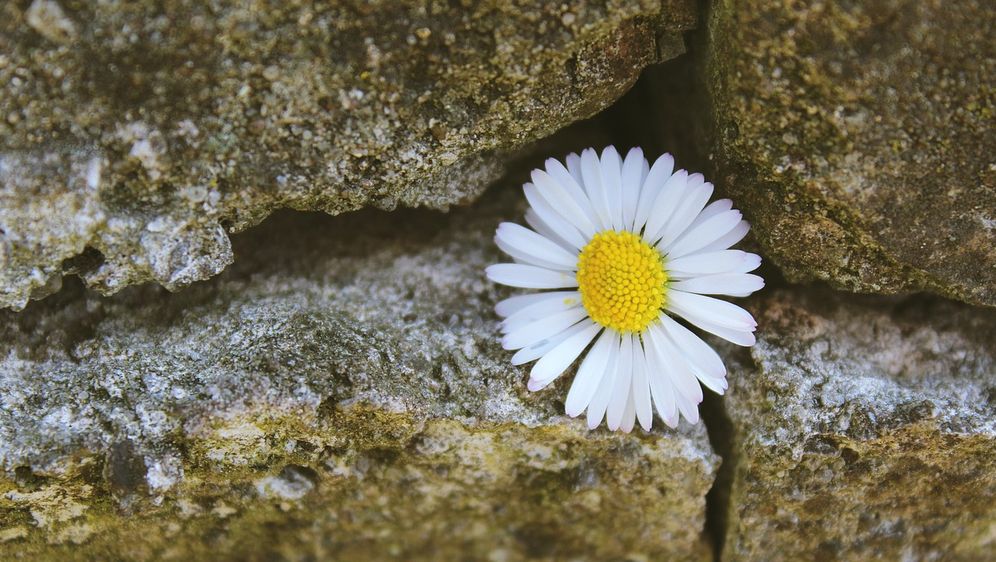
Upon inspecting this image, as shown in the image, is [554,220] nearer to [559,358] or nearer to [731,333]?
[559,358]

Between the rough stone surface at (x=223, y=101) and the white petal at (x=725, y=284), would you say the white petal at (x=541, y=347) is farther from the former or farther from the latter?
the rough stone surface at (x=223, y=101)

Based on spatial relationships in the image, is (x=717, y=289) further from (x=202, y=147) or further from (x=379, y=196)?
A: (x=202, y=147)

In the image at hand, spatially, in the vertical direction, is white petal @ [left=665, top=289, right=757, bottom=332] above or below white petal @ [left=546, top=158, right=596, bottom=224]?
below

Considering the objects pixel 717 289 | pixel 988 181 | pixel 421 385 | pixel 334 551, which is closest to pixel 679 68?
pixel 717 289

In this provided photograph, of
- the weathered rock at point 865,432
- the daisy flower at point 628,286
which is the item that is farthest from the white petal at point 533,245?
the weathered rock at point 865,432

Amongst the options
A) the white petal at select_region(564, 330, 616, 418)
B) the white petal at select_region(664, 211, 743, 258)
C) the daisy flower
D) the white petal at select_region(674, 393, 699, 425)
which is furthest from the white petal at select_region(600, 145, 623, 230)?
the white petal at select_region(674, 393, 699, 425)

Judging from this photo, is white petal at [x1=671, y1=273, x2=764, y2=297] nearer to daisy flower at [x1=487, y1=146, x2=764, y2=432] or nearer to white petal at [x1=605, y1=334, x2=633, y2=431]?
daisy flower at [x1=487, y1=146, x2=764, y2=432]
